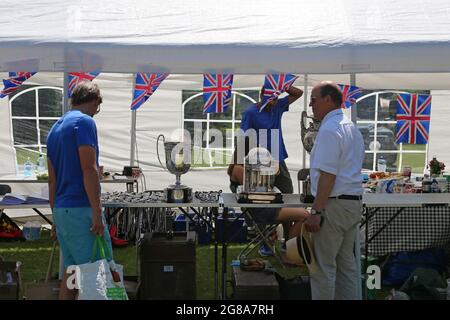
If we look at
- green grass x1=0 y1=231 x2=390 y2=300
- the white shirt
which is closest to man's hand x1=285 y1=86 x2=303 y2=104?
green grass x1=0 y1=231 x2=390 y2=300

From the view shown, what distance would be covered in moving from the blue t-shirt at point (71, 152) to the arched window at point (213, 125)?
5241 mm

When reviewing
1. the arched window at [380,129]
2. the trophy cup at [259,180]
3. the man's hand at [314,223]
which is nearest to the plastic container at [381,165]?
the arched window at [380,129]

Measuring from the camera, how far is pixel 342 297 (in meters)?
4.18

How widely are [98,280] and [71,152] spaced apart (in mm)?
702

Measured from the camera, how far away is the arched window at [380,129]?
9328 millimetres

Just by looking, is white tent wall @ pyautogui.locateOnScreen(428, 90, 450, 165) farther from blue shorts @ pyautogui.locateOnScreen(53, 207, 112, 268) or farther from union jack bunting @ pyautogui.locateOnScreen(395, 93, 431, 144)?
blue shorts @ pyautogui.locateOnScreen(53, 207, 112, 268)

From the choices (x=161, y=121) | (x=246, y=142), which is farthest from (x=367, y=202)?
(x=161, y=121)

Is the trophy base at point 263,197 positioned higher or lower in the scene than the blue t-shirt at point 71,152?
lower

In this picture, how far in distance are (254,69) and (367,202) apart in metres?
1.20

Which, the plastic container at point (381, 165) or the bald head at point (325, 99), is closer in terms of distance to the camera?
the bald head at point (325, 99)

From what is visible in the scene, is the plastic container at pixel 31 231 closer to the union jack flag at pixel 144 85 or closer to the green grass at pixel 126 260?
the green grass at pixel 126 260

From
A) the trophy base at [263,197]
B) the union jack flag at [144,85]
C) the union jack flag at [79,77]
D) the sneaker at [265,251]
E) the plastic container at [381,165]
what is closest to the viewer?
the trophy base at [263,197]

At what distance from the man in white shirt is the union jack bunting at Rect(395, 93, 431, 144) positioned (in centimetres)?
453

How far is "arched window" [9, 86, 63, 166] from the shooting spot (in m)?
8.60
